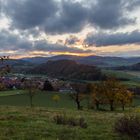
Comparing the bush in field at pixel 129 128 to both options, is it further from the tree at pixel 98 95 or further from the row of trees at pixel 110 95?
the tree at pixel 98 95

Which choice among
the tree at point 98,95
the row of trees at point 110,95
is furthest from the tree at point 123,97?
the tree at point 98,95

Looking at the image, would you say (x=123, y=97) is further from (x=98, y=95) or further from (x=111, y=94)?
(x=98, y=95)

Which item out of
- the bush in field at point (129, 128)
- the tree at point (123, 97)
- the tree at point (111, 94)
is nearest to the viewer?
the bush in field at point (129, 128)

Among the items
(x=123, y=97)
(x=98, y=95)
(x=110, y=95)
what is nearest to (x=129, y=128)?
(x=110, y=95)

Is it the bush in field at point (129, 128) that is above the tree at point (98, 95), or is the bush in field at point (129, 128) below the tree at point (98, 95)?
above

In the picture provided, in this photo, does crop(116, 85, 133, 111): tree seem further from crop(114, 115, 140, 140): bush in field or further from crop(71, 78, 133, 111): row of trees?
crop(114, 115, 140, 140): bush in field

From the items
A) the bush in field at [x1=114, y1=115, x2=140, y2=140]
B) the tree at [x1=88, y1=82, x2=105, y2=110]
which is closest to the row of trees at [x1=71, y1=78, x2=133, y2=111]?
the tree at [x1=88, y1=82, x2=105, y2=110]

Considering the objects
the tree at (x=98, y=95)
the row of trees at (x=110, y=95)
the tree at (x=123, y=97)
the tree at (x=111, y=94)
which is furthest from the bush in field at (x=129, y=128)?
the tree at (x=123, y=97)

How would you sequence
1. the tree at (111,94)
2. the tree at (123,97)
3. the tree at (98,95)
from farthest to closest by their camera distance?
the tree at (98,95) < the tree at (123,97) < the tree at (111,94)

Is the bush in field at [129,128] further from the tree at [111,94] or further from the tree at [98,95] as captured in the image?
the tree at [98,95]

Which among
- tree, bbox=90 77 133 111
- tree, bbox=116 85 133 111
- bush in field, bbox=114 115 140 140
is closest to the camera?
bush in field, bbox=114 115 140 140

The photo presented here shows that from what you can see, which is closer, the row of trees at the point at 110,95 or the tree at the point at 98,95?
the row of trees at the point at 110,95

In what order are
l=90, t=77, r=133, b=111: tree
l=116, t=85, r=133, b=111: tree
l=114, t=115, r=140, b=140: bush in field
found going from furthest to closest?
l=116, t=85, r=133, b=111: tree → l=90, t=77, r=133, b=111: tree → l=114, t=115, r=140, b=140: bush in field

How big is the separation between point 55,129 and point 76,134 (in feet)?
5.45
